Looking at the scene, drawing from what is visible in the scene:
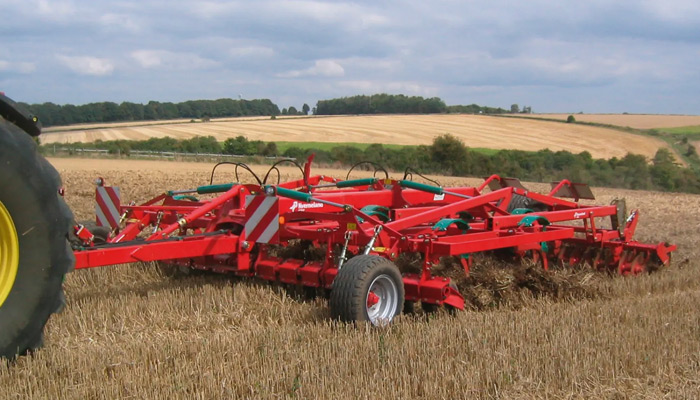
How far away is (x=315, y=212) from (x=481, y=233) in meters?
1.50

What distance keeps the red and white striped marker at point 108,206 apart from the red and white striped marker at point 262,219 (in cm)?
192

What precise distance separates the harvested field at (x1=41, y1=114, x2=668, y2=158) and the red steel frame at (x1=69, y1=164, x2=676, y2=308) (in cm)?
3007

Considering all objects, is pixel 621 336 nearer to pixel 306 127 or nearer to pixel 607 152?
pixel 607 152

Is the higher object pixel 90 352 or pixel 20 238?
pixel 20 238

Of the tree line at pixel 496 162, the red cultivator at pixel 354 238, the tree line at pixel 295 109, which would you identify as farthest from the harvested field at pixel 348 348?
the tree line at pixel 295 109

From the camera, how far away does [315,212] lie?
5.84 metres

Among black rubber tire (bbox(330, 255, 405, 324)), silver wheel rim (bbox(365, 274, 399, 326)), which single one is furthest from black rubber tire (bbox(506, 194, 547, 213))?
black rubber tire (bbox(330, 255, 405, 324))

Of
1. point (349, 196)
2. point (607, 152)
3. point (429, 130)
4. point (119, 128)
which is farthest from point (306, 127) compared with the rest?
point (349, 196)

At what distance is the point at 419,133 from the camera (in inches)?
1752

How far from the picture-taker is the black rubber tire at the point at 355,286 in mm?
4531

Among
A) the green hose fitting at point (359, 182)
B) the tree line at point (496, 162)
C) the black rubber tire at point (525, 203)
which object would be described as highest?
the green hose fitting at point (359, 182)

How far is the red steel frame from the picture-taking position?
5070 mm

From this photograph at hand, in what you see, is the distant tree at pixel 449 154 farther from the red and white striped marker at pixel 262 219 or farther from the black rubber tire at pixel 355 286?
the black rubber tire at pixel 355 286

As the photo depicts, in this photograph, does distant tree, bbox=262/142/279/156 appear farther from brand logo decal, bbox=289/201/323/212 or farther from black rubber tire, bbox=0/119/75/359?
black rubber tire, bbox=0/119/75/359
